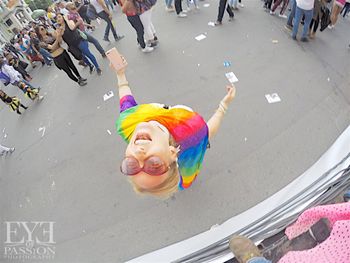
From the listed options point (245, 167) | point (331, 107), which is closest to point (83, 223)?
point (245, 167)

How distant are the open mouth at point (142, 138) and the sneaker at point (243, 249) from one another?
0.80 metres

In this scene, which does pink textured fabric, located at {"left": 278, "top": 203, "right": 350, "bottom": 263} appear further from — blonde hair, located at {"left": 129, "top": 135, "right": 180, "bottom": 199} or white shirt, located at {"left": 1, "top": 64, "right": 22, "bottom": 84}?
white shirt, located at {"left": 1, "top": 64, "right": 22, "bottom": 84}

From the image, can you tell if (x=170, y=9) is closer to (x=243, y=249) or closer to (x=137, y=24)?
(x=137, y=24)

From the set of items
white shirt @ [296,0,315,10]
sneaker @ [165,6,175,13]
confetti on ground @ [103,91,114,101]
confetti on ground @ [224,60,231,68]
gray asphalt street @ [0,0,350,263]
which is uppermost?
white shirt @ [296,0,315,10]

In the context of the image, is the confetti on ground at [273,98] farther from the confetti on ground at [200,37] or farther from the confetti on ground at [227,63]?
the confetti on ground at [200,37]

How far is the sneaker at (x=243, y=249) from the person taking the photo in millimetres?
1213

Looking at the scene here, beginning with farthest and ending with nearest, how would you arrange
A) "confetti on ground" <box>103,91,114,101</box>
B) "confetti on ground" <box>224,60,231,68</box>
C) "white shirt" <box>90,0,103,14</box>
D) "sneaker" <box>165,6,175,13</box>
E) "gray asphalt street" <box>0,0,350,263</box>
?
"sneaker" <box>165,6,175,13</box> → "white shirt" <box>90,0,103,14</box> → "confetti on ground" <box>103,91,114,101</box> → "confetti on ground" <box>224,60,231,68</box> → "gray asphalt street" <box>0,0,350,263</box>

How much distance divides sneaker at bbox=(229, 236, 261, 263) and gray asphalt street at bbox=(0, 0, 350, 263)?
43.0 inches

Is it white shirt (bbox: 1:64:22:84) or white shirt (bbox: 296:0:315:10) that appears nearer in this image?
white shirt (bbox: 296:0:315:10)

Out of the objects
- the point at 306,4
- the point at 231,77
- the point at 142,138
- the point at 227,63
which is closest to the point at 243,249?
the point at 142,138

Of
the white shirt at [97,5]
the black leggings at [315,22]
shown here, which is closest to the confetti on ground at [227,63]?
the black leggings at [315,22]

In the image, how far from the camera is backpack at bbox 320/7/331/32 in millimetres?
3834

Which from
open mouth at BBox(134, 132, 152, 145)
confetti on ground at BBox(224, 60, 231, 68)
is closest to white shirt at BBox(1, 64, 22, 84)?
confetti on ground at BBox(224, 60, 231, 68)

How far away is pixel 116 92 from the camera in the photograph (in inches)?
163
